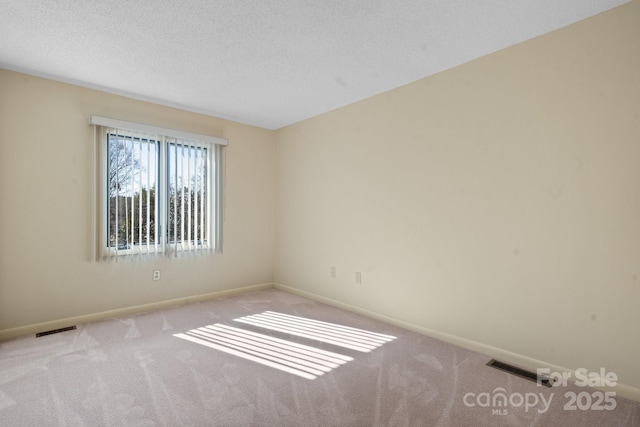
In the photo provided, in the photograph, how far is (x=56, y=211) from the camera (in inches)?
128

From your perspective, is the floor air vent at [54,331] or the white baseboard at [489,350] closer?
the white baseboard at [489,350]

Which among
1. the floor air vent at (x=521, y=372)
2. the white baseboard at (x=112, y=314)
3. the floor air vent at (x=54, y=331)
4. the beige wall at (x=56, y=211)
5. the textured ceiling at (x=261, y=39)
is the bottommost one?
the floor air vent at (x=521, y=372)

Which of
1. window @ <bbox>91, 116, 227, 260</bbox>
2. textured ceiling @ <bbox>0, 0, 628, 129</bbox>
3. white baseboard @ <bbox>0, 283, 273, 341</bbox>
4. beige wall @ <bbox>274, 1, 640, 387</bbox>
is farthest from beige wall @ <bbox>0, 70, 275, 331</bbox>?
beige wall @ <bbox>274, 1, 640, 387</bbox>

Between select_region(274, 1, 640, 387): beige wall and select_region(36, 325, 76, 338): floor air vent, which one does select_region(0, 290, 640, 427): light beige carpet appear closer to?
select_region(36, 325, 76, 338): floor air vent

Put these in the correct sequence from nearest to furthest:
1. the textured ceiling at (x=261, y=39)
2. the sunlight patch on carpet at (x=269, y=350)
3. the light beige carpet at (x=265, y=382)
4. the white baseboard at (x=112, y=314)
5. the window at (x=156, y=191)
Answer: the light beige carpet at (x=265, y=382) < the textured ceiling at (x=261, y=39) < the sunlight patch on carpet at (x=269, y=350) < the white baseboard at (x=112, y=314) < the window at (x=156, y=191)

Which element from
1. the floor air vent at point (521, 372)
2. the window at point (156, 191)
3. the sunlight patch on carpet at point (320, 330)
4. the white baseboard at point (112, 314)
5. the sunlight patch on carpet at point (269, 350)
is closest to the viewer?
the floor air vent at point (521, 372)

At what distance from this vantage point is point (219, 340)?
2.97m

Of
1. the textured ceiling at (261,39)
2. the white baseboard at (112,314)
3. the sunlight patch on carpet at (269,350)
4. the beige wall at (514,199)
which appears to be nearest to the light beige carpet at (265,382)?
the sunlight patch on carpet at (269,350)

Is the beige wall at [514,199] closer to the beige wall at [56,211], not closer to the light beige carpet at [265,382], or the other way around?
the light beige carpet at [265,382]

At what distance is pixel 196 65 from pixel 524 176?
2.88 metres

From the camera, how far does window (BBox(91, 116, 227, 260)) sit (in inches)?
138

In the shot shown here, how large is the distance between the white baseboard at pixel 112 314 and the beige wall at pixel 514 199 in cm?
163

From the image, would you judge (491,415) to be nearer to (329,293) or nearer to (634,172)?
(634,172)

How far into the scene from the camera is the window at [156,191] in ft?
11.5
